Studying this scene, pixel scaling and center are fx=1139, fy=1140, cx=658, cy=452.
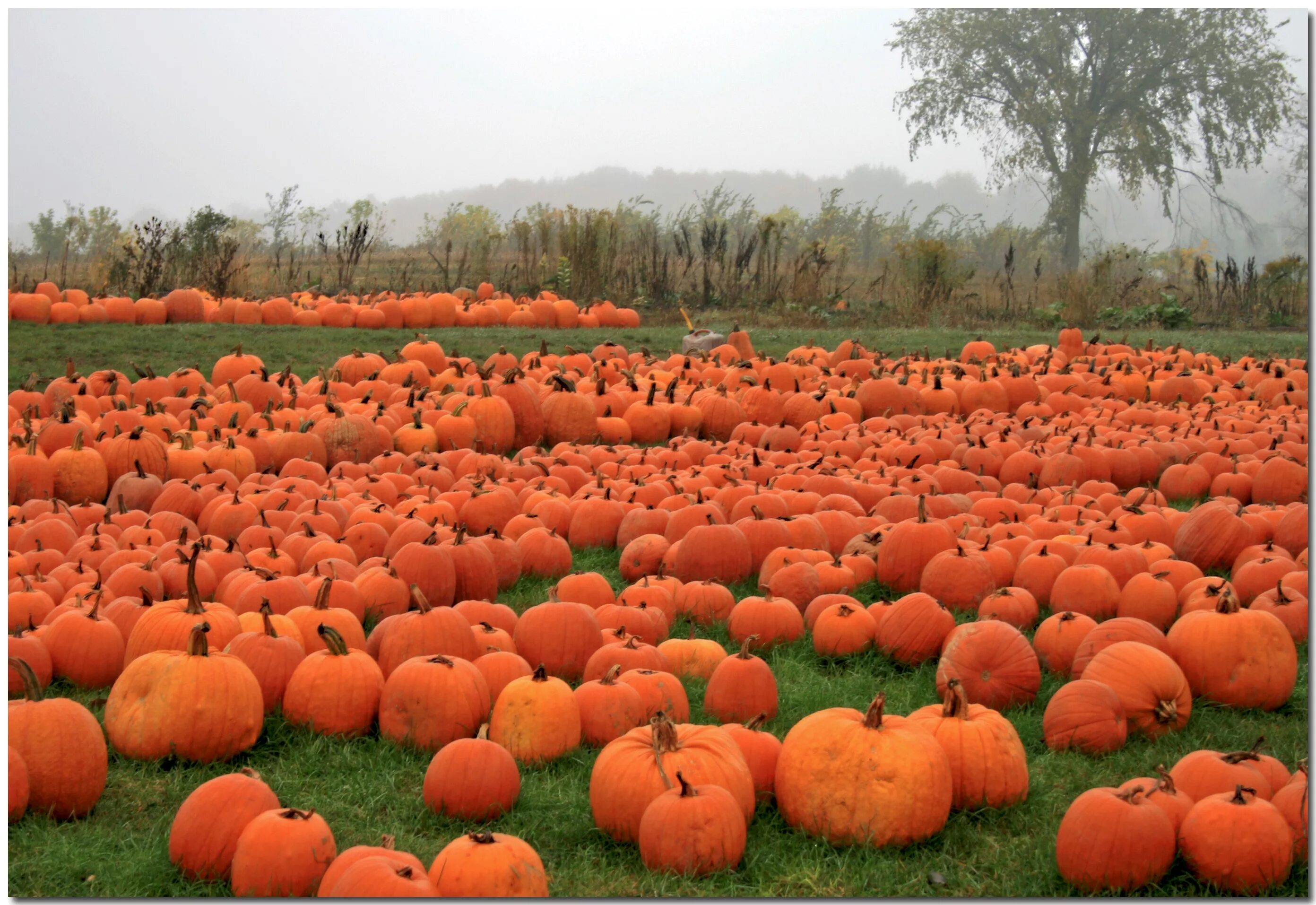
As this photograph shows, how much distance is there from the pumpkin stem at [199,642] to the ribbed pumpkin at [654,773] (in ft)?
4.55

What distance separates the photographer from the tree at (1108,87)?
53.9ft

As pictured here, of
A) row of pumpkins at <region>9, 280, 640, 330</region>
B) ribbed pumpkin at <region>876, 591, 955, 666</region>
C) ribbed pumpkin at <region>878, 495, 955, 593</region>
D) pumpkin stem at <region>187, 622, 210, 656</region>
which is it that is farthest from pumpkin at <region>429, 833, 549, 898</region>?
row of pumpkins at <region>9, 280, 640, 330</region>

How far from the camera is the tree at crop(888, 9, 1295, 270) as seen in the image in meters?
16.4

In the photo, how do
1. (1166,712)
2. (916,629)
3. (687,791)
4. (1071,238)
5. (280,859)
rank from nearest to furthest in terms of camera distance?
(280,859) → (687,791) → (1166,712) → (916,629) → (1071,238)

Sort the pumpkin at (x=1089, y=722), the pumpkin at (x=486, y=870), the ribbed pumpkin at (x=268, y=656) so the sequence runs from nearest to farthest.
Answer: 1. the pumpkin at (x=486, y=870)
2. the pumpkin at (x=1089, y=722)
3. the ribbed pumpkin at (x=268, y=656)

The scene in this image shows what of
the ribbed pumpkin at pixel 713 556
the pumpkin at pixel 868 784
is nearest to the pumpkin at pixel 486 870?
the pumpkin at pixel 868 784

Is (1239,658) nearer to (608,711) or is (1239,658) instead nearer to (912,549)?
(912,549)

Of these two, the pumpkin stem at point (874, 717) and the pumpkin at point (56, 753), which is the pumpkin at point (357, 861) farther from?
the pumpkin stem at point (874, 717)

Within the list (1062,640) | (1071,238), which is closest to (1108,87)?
(1071,238)

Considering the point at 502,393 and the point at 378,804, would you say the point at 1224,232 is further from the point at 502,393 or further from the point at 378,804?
the point at 378,804

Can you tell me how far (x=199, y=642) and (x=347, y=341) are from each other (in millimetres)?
10409

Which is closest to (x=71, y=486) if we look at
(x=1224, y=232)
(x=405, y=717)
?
(x=405, y=717)

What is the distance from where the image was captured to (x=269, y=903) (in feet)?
8.80

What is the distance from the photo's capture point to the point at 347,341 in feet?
44.7
